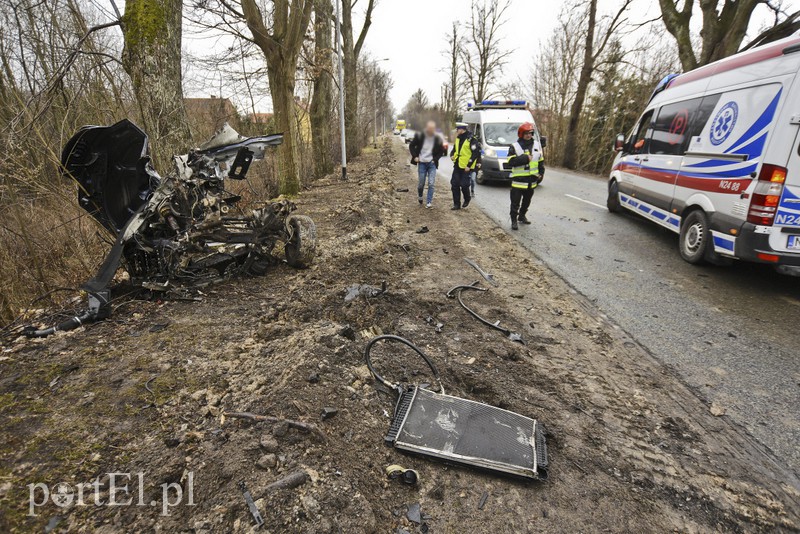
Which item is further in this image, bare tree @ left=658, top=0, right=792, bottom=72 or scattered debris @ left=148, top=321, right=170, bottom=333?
bare tree @ left=658, top=0, right=792, bottom=72

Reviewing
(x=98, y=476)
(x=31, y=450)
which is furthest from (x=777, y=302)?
(x=31, y=450)

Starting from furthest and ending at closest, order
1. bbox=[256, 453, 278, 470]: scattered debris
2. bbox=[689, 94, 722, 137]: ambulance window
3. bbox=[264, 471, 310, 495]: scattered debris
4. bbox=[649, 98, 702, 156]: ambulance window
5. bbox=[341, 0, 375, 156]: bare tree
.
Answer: bbox=[341, 0, 375, 156]: bare tree
bbox=[649, 98, 702, 156]: ambulance window
bbox=[689, 94, 722, 137]: ambulance window
bbox=[256, 453, 278, 470]: scattered debris
bbox=[264, 471, 310, 495]: scattered debris

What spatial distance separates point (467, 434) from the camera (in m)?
2.46

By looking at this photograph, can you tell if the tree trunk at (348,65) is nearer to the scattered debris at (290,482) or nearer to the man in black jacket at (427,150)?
the man in black jacket at (427,150)

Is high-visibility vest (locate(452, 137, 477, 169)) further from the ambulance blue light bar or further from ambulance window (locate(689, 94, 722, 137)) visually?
the ambulance blue light bar

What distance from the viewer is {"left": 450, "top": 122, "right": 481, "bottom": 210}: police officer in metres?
8.63

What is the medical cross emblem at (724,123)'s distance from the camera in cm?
498

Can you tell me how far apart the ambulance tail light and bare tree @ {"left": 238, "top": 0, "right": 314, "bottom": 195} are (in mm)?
9051

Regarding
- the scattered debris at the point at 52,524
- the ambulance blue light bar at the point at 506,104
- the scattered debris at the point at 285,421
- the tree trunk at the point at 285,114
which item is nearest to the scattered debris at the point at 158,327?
the scattered debris at the point at 285,421

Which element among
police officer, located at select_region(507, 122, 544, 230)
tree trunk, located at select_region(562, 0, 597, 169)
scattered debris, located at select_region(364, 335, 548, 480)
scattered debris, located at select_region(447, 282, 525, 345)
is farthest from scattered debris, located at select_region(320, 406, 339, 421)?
tree trunk, located at select_region(562, 0, 597, 169)

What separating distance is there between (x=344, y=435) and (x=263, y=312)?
7.22 ft

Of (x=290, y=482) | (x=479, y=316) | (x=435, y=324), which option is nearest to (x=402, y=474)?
(x=290, y=482)

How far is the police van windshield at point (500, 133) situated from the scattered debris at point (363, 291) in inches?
399

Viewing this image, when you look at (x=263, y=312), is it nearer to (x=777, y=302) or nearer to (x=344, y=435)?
(x=344, y=435)
